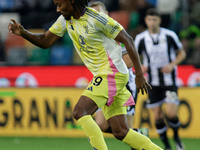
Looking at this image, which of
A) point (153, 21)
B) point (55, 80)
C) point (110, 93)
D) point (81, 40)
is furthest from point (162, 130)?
point (55, 80)

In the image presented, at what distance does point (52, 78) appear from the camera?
11.0 m

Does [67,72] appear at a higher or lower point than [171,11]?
lower

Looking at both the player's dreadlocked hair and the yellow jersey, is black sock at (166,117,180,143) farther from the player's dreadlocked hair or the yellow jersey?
the player's dreadlocked hair

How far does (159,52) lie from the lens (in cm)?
805

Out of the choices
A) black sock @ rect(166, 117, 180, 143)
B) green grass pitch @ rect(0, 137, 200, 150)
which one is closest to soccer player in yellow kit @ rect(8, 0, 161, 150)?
black sock @ rect(166, 117, 180, 143)

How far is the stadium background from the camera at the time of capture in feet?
31.0

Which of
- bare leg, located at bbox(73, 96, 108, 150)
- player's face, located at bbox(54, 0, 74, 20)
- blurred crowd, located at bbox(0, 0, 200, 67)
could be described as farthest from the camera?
blurred crowd, located at bbox(0, 0, 200, 67)

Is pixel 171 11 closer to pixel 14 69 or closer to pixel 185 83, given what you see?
pixel 185 83

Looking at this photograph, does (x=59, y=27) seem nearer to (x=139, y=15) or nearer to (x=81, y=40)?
(x=81, y=40)

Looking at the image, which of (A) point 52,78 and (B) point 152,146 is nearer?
(B) point 152,146

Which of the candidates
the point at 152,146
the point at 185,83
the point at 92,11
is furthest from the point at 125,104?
the point at 185,83

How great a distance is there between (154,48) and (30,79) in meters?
3.84

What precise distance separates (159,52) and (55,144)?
7.79 ft

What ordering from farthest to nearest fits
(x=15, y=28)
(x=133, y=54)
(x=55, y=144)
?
(x=55, y=144) < (x=15, y=28) < (x=133, y=54)
